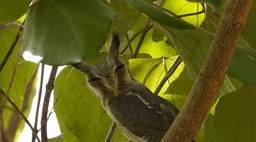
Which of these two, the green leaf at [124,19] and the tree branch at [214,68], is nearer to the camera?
the tree branch at [214,68]

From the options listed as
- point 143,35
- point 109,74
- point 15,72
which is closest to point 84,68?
point 109,74

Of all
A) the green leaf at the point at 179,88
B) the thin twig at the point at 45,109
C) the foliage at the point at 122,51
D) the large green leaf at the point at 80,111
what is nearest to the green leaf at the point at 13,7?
the foliage at the point at 122,51

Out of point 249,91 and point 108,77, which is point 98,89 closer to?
point 108,77

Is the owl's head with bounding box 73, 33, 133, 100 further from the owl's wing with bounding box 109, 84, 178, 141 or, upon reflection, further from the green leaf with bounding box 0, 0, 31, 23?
the green leaf with bounding box 0, 0, 31, 23

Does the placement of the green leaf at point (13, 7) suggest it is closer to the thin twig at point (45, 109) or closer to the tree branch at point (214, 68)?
the thin twig at point (45, 109)

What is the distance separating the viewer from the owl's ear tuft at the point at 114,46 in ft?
3.67

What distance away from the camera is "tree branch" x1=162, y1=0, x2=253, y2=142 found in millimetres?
760

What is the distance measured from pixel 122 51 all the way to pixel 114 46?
25cm

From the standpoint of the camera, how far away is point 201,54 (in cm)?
95

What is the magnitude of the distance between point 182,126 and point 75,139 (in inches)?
23.7

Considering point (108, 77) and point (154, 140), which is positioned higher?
point (108, 77)

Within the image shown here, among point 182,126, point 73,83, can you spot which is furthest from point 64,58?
point 73,83

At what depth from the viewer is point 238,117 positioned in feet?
3.70

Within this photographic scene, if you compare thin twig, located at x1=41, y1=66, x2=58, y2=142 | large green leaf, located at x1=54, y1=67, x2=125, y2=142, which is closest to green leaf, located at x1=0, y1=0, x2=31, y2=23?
thin twig, located at x1=41, y1=66, x2=58, y2=142
